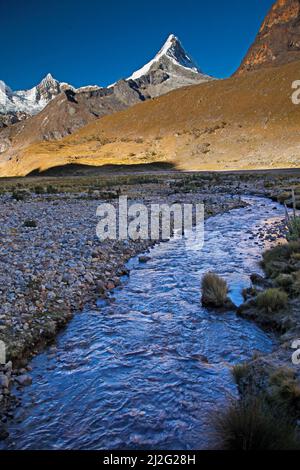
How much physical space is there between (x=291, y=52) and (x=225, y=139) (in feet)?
203

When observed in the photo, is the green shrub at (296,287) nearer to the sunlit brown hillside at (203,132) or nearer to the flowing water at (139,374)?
the flowing water at (139,374)

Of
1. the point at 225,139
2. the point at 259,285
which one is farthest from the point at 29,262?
the point at 225,139

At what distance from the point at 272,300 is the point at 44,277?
5.34 meters

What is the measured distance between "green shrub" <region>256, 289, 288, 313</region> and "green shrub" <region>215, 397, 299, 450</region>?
3885 mm

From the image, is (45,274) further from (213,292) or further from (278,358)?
(278,358)

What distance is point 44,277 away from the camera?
9820 mm

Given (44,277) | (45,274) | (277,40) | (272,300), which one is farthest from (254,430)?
(277,40)

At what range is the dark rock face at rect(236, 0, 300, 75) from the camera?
5074 inches

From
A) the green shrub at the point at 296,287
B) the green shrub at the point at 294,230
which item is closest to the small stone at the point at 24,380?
the green shrub at the point at 296,287

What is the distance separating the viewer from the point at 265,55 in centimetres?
13362

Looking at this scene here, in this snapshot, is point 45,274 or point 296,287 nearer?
point 296,287
